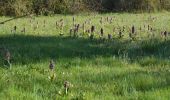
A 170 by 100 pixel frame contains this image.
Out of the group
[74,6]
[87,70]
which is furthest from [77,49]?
[74,6]

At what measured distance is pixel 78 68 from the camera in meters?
7.19

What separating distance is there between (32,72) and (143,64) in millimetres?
1932

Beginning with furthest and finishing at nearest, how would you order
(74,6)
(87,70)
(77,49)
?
(74,6) → (77,49) → (87,70)

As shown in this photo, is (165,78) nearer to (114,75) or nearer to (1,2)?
(114,75)

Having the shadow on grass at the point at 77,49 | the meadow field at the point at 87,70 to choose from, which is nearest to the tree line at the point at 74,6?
the shadow on grass at the point at 77,49

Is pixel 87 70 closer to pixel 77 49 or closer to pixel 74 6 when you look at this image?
pixel 77 49

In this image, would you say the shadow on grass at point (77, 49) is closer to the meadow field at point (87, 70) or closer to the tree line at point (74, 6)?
the meadow field at point (87, 70)

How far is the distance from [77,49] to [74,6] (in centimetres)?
1649

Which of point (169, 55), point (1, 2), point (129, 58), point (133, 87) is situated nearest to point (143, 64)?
point (129, 58)

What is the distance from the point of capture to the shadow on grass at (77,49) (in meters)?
8.27

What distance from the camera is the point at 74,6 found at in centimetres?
2558

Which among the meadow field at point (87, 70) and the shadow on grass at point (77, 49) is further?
the shadow on grass at point (77, 49)

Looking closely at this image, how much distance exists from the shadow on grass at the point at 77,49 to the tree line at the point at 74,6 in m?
10.0

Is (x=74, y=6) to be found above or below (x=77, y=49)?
below
